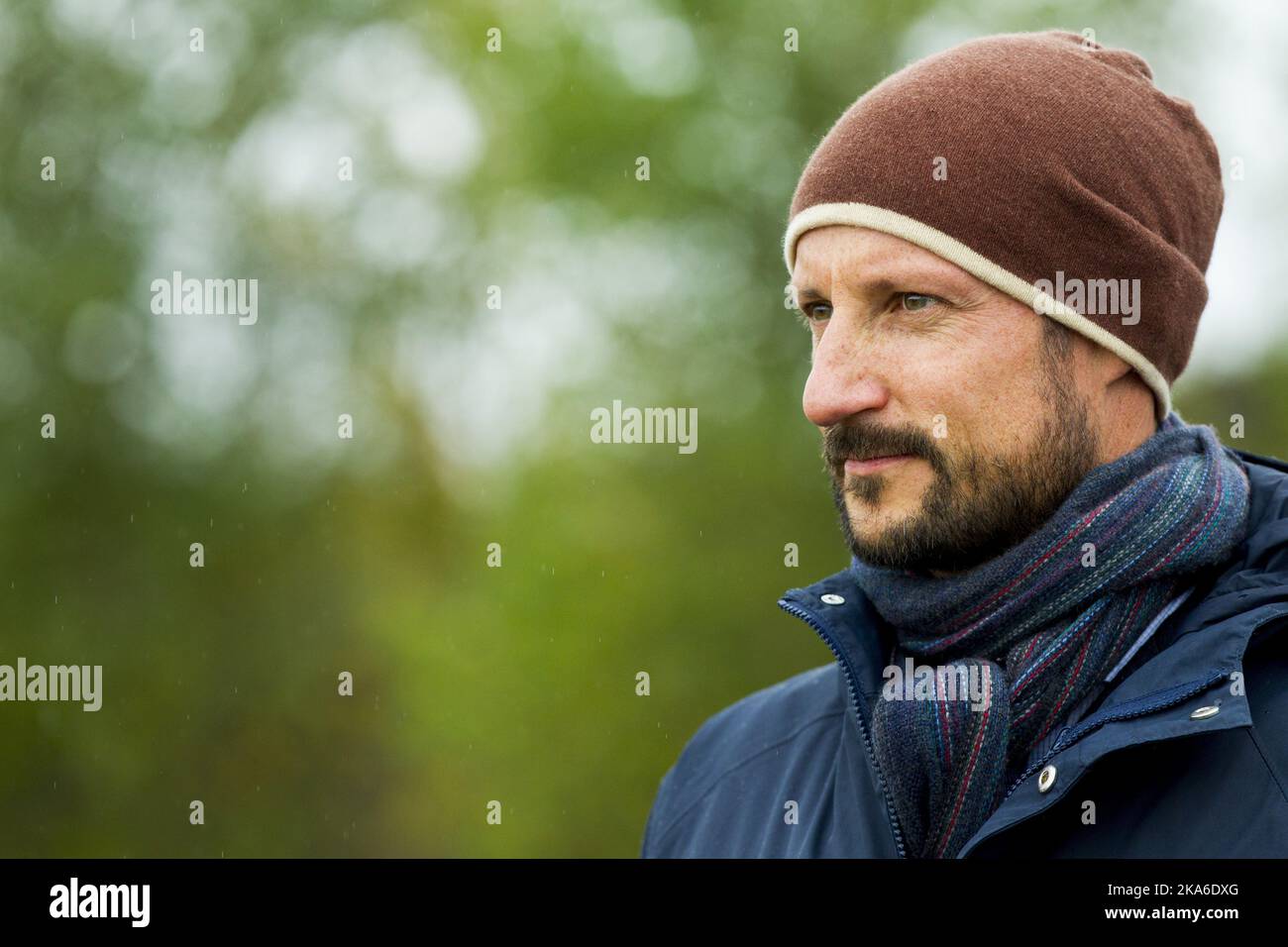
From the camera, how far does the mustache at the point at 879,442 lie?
6.95ft

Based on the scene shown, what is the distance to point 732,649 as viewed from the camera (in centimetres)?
848

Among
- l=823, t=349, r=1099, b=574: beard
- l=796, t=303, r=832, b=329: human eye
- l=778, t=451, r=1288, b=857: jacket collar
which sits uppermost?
l=796, t=303, r=832, b=329: human eye

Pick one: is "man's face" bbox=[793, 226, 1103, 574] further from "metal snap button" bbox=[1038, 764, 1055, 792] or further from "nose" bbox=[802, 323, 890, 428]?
"metal snap button" bbox=[1038, 764, 1055, 792]

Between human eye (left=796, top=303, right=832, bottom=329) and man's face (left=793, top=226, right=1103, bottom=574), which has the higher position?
human eye (left=796, top=303, right=832, bottom=329)

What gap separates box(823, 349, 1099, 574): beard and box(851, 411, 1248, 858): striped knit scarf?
38 millimetres

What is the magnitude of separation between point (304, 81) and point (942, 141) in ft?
26.6

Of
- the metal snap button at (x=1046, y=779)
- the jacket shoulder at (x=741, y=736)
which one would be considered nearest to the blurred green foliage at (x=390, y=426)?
the jacket shoulder at (x=741, y=736)

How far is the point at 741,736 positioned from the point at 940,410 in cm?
72

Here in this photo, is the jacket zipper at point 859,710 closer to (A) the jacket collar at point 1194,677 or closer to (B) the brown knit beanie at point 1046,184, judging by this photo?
(A) the jacket collar at point 1194,677

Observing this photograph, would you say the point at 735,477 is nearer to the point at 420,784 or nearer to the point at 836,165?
the point at 420,784

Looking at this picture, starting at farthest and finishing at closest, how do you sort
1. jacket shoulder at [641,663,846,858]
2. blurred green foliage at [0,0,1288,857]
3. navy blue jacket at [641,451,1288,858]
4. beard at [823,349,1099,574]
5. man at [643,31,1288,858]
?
blurred green foliage at [0,0,1288,857]
jacket shoulder at [641,663,846,858]
beard at [823,349,1099,574]
man at [643,31,1288,858]
navy blue jacket at [641,451,1288,858]

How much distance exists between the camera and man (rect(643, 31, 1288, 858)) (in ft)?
6.37

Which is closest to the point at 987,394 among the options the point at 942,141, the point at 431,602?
the point at 942,141

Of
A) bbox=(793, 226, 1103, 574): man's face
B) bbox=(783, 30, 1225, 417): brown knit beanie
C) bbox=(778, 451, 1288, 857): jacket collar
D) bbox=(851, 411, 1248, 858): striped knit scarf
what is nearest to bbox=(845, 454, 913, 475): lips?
bbox=(793, 226, 1103, 574): man's face
